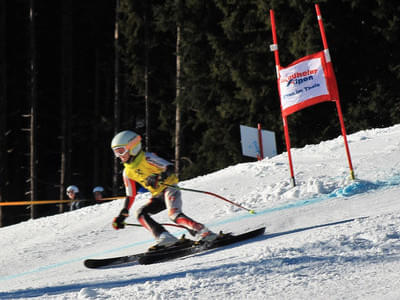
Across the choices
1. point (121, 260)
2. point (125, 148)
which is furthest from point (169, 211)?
point (125, 148)

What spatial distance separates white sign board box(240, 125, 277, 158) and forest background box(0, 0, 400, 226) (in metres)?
3.94

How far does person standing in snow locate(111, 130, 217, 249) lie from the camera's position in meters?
6.61

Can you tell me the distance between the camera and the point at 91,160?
2773cm

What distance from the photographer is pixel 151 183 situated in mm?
6566

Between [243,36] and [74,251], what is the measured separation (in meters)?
11.7

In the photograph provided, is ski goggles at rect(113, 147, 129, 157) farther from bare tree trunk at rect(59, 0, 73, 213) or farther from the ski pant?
bare tree trunk at rect(59, 0, 73, 213)

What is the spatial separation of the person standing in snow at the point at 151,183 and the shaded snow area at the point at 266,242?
1.63 feet

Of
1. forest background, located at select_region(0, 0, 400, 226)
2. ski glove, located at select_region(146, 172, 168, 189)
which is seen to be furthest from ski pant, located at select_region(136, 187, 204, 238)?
forest background, located at select_region(0, 0, 400, 226)

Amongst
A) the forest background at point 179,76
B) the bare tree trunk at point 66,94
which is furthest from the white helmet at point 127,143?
the bare tree trunk at point 66,94

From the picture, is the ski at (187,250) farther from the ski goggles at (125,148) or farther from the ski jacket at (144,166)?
the ski goggles at (125,148)

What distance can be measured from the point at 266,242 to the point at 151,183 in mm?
1572

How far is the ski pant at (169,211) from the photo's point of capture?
6805 millimetres

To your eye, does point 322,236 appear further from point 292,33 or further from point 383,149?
point 292,33

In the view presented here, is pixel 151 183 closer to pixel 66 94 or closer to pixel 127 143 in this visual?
pixel 127 143
